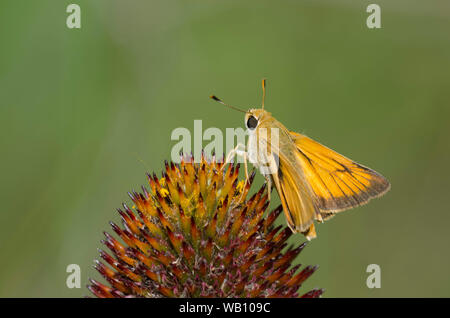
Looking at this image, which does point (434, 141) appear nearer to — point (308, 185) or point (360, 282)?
point (360, 282)

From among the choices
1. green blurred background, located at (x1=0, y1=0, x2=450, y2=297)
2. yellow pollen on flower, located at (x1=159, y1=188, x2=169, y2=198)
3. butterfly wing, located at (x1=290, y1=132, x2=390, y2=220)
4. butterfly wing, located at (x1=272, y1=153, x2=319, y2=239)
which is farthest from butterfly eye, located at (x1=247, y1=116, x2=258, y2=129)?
green blurred background, located at (x1=0, y1=0, x2=450, y2=297)

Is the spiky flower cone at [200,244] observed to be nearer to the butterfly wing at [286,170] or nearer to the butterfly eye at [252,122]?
the butterfly wing at [286,170]

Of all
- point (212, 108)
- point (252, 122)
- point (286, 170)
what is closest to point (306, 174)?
point (286, 170)

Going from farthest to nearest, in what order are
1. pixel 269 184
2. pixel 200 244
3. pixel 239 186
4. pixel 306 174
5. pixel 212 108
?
pixel 212 108, pixel 306 174, pixel 269 184, pixel 239 186, pixel 200 244

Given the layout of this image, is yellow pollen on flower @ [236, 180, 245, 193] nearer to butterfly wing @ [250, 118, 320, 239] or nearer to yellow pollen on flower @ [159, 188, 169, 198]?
butterfly wing @ [250, 118, 320, 239]

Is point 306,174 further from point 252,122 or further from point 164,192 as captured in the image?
point 164,192
